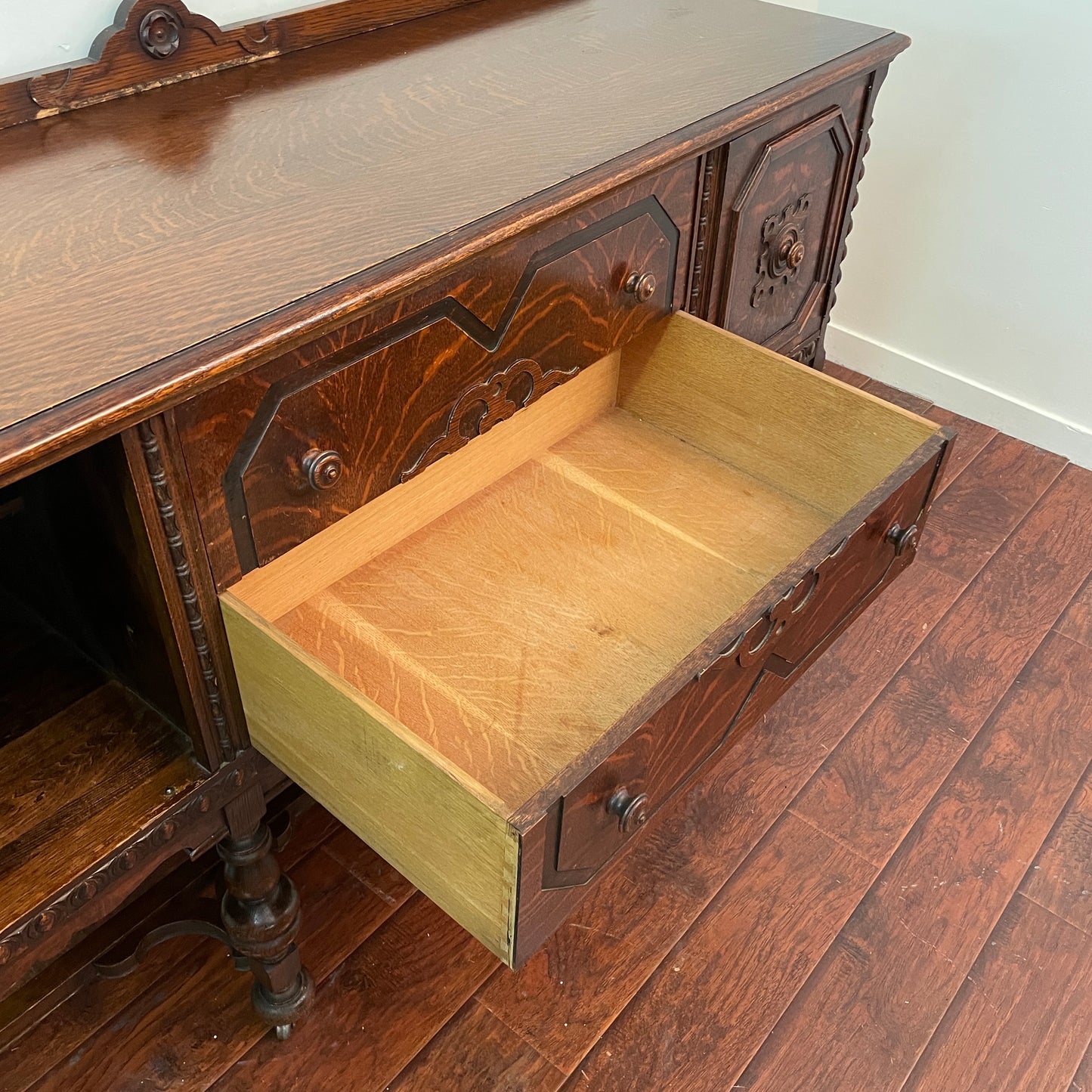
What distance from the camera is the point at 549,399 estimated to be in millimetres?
1104

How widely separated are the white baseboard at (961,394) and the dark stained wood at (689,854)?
50 centimetres

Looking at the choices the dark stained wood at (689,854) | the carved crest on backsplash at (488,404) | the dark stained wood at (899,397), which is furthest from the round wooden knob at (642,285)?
the dark stained wood at (899,397)

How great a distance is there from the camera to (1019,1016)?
1.11 m

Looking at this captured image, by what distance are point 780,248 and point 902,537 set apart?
0.39 metres

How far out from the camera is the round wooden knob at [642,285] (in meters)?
0.97

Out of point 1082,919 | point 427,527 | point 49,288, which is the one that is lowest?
point 1082,919

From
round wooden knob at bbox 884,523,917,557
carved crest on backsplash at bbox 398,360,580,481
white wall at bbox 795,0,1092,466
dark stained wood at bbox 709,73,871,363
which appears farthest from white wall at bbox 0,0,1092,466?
carved crest on backsplash at bbox 398,360,580,481

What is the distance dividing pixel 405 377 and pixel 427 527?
0.27m

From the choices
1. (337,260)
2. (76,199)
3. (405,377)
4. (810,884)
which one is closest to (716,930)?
(810,884)

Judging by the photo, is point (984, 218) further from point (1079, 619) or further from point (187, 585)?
point (187, 585)

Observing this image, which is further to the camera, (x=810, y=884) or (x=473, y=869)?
(x=810, y=884)

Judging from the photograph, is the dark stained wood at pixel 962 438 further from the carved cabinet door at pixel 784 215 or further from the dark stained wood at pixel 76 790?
the dark stained wood at pixel 76 790

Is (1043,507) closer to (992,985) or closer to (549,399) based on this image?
(992,985)

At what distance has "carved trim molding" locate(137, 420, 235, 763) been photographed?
63cm
